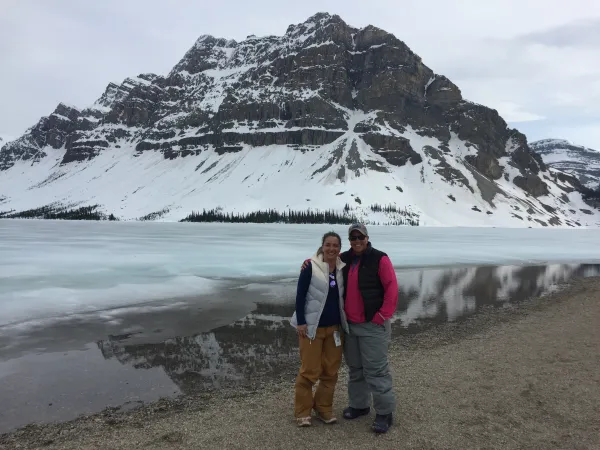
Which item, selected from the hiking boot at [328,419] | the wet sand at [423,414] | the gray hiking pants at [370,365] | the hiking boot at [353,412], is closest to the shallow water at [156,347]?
the wet sand at [423,414]

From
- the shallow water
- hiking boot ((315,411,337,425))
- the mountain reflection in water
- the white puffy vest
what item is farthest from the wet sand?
the white puffy vest

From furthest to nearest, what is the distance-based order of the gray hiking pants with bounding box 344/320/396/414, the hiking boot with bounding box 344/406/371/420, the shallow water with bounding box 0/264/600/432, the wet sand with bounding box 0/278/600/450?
the shallow water with bounding box 0/264/600/432 → the hiking boot with bounding box 344/406/371/420 → the gray hiking pants with bounding box 344/320/396/414 → the wet sand with bounding box 0/278/600/450

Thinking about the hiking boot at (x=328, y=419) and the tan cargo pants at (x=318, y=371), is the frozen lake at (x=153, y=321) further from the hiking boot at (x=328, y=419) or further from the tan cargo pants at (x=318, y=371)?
the hiking boot at (x=328, y=419)

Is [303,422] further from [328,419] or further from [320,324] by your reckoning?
[320,324]

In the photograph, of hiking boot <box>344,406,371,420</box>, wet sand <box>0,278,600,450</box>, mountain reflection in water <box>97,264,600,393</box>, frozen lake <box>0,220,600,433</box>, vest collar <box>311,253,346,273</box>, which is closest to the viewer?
wet sand <box>0,278,600,450</box>

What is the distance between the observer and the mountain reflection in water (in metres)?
10.0

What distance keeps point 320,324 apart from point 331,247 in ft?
4.13

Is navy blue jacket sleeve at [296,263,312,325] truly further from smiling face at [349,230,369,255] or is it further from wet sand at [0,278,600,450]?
wet sand at [0,278,600,450]

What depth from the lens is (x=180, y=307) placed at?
17000mm

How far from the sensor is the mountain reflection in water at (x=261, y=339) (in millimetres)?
10016

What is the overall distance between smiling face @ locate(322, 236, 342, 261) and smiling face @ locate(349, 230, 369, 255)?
247mm

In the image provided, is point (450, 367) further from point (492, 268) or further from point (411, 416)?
point (492, 268)

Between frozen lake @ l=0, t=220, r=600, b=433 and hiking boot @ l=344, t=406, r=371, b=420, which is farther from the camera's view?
frozen lake @ l=0, t=220, r=600, b=433

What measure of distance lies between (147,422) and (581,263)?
138ft
